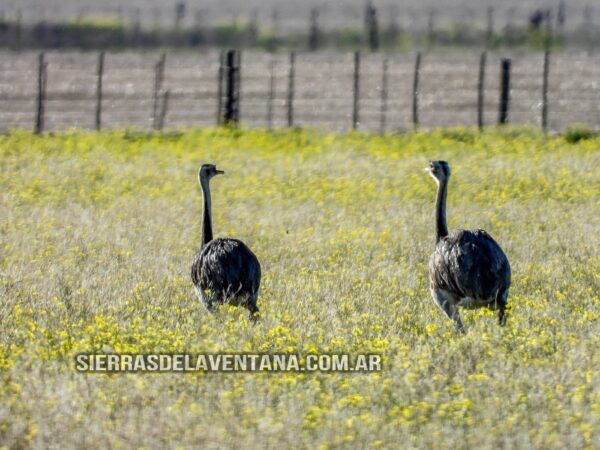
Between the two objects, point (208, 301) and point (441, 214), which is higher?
point (441, 214)

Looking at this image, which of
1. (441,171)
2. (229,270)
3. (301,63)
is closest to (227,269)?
(229,270)

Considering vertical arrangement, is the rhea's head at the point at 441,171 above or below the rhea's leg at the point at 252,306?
above

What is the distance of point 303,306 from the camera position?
1262cm

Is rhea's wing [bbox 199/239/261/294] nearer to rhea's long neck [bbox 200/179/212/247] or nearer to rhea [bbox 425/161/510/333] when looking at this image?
rhea's long neck [bbox 200/179/212/247]

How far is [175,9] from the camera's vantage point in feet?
239

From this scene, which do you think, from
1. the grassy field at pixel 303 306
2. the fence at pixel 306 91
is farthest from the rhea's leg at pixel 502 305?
the fence at pixel 306 91

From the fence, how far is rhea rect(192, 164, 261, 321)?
85.8 feet

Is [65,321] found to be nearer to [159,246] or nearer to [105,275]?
[105,275]

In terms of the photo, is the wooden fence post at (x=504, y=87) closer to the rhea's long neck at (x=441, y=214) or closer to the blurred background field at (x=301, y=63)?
the blurred background field at (x=301, y=63)

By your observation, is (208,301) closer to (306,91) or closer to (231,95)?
(231,95)

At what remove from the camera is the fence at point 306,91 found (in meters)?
44.6

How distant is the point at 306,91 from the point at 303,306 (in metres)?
42.0

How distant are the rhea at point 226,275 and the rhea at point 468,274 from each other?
5.42ft

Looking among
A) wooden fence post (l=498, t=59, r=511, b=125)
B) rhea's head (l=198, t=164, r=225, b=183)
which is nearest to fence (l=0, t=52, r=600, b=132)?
wooden fence post (l=498, t=59, r=511, b=125)
